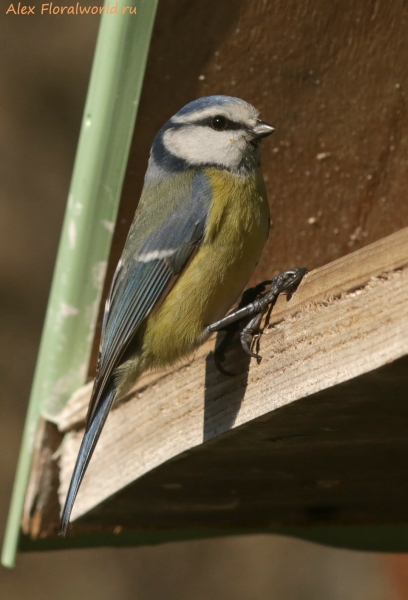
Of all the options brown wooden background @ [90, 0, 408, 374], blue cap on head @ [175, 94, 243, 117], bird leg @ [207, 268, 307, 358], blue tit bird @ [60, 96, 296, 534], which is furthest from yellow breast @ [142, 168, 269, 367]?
brown wooden background @ [90, 0, 408, 374]

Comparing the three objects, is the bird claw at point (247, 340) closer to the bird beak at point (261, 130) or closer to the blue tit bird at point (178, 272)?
the blue tit bird at point (178, 272)

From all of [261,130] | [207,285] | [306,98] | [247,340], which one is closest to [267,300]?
[247,340]

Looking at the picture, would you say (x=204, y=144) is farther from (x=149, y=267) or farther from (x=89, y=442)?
(x=89, y=442)

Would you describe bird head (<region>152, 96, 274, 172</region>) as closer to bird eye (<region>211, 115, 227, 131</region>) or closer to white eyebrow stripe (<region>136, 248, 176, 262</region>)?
bird eye (<region>211, 115, 227, 131</region>)

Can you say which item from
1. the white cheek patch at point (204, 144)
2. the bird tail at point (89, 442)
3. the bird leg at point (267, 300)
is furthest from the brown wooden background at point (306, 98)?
the bird leg at point (267, 300)

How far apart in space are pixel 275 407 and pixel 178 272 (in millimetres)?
411

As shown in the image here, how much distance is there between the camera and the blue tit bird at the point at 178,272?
1480 mm

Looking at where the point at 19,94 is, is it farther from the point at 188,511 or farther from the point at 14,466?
the point at 188,511

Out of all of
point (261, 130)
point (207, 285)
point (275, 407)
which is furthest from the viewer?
point (261, 130)

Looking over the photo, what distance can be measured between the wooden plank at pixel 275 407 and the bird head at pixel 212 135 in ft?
1.53

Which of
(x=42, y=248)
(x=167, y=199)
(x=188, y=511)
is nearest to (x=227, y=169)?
(x=167, y=199)

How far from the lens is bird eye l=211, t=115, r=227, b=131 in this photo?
1.74 metres

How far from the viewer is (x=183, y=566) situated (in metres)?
3.62

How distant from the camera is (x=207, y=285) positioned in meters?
1.47
